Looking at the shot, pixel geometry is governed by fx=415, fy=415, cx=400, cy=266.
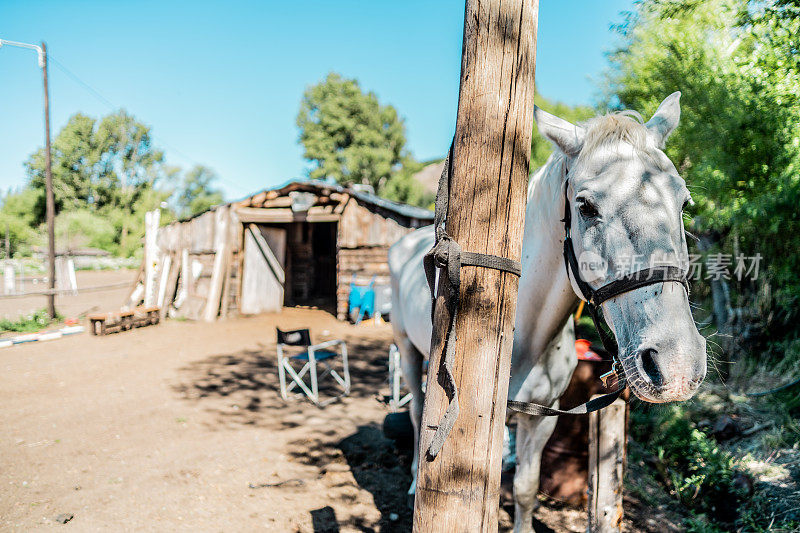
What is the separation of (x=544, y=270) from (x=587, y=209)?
0.46 meters

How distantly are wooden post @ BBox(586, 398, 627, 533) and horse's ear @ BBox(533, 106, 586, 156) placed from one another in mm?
1788

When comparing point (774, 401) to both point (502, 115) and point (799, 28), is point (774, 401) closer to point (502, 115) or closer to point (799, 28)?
point (799, 28)

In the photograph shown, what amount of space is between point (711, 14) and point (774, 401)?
13.6ft

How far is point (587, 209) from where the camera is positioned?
148cm

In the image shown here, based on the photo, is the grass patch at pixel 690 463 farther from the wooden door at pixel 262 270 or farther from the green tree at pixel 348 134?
the green tree at pixel 348 134

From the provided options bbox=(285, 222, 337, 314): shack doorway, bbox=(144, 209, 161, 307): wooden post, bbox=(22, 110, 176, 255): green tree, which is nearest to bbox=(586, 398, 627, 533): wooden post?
bbox=(285, 222, 337, 314): shack doorway

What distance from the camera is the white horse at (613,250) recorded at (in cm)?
125

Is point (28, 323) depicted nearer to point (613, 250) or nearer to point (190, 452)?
point (190, 452)

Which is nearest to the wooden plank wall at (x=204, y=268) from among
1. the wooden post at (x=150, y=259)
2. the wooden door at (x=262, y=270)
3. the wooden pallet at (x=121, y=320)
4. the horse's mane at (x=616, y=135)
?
the wooden post at (x=150, y=259)

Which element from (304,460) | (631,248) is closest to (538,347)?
(631,248)

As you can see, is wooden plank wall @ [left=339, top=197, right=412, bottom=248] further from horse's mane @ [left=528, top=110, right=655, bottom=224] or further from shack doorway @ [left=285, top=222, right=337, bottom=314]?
horse's mane @ [left=528, top=110, right=655, bottom=224]

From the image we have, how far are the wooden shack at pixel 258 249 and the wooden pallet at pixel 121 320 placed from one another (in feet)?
2.90

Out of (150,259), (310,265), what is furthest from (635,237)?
(310,265)

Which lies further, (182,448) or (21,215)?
(21,215)
